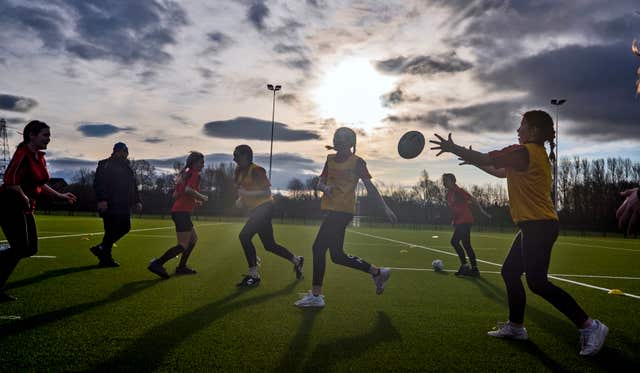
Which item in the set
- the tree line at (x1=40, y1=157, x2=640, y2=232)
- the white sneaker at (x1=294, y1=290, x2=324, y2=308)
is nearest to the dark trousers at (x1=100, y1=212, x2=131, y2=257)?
the white sneaker at (x1=294, y1=290, x2=324, y2=308)

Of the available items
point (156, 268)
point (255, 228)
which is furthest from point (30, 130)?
point (255, 228)

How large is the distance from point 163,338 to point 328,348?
148 cm

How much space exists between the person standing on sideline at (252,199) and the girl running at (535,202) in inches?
142

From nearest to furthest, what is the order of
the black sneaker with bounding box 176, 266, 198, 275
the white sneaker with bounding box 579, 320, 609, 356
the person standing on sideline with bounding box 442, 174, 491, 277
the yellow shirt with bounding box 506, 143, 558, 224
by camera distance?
the white sneaker with bounding box 579, 320, 609, 356 → the yellow shirt with bounding box 506, 143, 558, 224 → the black sneaker with bounding box 176, 266, 198, 275 → the person standing on sideline with bounding box 442, 174, 491, 277

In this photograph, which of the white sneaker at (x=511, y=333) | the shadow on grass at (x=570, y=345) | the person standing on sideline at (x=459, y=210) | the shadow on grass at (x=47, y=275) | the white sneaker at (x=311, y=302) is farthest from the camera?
the person standing on sideline at (x=459, y=210)

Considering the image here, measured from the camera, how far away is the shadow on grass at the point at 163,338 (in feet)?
11.0

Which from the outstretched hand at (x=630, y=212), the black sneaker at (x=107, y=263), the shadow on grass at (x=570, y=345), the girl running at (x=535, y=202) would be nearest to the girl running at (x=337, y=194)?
the girl running at (x=535, y=202)

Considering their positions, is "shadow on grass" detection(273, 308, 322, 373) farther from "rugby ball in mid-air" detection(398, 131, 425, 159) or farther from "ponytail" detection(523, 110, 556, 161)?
"ponytail" detection(523, 110, 556, 161)

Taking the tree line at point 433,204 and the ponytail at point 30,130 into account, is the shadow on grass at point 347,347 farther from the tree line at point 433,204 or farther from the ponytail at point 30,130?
the tree line at point 433,204

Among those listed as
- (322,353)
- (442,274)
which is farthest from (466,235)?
(322,353)

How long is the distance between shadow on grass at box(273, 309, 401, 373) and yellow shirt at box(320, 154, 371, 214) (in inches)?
57.0

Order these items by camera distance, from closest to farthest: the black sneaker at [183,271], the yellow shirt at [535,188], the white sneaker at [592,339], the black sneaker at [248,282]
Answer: the white sneaker at [592,339] < the yellow shirt at [535,188] < the black sneaker at [248,282] < the black sneaker at [183,271]

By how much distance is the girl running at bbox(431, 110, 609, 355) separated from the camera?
13.0ft

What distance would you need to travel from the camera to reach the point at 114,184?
901cm
